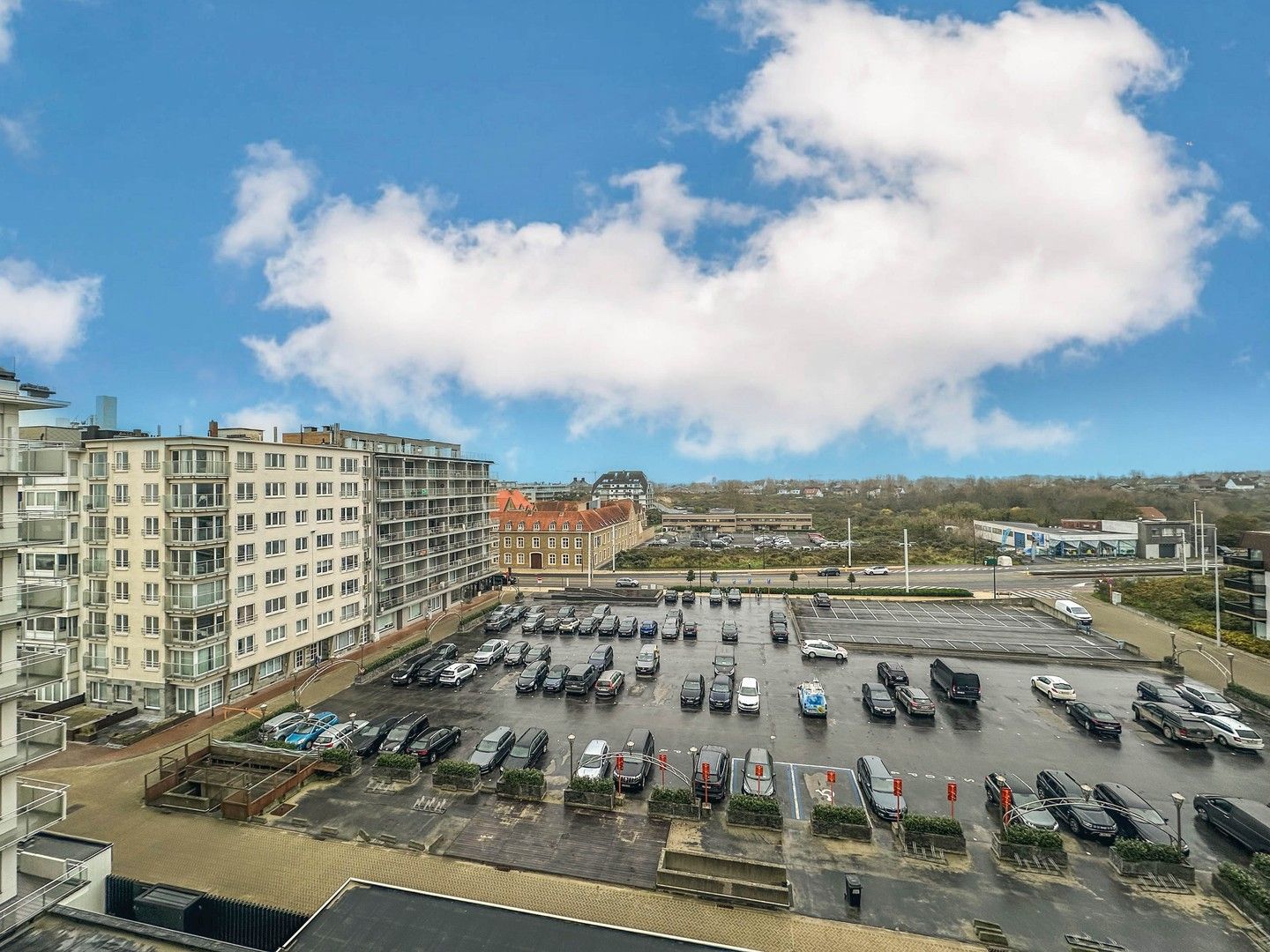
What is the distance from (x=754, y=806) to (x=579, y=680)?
53.5ft

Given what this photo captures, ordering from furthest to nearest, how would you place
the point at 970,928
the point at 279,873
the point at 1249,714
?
the point at 1249,714 < the point at 279,873 < the point at 970,928

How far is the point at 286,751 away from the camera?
2600 cm

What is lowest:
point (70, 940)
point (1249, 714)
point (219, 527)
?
point (1249, 714)

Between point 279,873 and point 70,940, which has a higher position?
point 70,940

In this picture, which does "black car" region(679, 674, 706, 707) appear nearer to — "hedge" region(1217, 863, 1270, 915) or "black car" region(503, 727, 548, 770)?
"black car" region(503, 727, 548, 770)

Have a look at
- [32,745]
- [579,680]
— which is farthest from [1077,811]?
[32,745]

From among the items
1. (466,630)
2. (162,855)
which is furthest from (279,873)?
(466,630)

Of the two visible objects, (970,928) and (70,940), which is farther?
(970,928)

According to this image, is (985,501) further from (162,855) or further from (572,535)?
(162,855)

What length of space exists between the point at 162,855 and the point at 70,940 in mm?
7781

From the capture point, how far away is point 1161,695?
34.4 metres

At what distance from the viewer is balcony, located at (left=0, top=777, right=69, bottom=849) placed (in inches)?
578

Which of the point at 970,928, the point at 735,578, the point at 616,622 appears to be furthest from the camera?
the point at 735,578

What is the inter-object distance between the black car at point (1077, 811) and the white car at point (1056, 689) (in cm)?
1374
